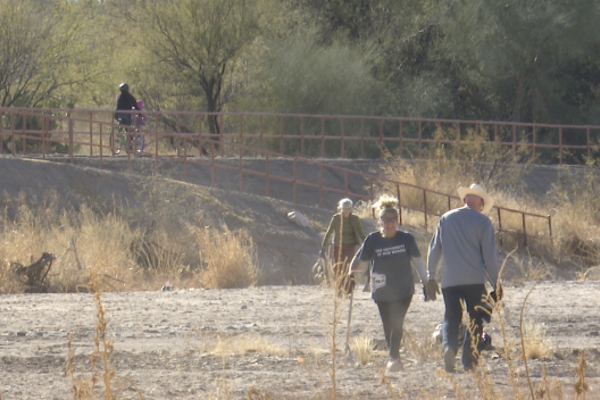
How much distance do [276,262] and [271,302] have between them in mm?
5573

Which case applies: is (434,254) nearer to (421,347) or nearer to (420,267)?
(420,267)

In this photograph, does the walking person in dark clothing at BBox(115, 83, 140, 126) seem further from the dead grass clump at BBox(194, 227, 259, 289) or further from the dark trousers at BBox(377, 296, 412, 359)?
the dark trousers at BBox(377, 296, 412, 359)

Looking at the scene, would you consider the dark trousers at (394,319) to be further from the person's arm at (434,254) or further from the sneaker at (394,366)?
the person's arm at (434,254)

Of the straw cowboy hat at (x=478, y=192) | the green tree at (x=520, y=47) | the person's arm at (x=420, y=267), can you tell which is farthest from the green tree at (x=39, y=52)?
the straw cowboy hat at (x=478, y=192)

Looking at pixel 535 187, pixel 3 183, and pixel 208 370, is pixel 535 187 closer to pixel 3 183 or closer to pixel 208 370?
pixel 3 183

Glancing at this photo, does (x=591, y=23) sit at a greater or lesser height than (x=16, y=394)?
greater

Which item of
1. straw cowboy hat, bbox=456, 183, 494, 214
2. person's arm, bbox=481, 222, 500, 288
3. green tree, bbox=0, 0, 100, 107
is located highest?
green tree, bbox=0, 0, 100, 107

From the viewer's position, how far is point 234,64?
2769cm

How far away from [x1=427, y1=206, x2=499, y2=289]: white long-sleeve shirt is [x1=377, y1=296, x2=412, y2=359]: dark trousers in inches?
17.6

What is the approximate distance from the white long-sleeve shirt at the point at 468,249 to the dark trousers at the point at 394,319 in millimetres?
447

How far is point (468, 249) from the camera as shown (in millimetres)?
7090

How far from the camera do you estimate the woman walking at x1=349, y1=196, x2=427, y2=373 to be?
7.37 metres

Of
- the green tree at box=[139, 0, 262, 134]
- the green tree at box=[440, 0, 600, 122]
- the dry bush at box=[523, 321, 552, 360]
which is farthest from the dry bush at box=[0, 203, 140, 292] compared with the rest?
the green tree at box=[440, 0, 600, 122]

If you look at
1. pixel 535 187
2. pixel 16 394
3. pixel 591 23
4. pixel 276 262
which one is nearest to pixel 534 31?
pixel 591 23
